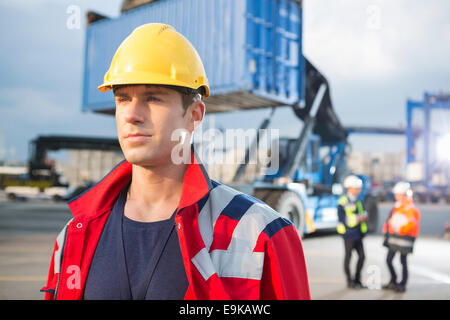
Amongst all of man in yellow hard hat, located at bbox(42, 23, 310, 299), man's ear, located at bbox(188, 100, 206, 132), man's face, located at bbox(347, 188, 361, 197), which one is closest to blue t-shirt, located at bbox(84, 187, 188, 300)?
man in yellow hard hat, located at bbox(42, 23, 310, 299)

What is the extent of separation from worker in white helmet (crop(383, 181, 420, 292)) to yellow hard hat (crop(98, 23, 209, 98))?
15.7ft

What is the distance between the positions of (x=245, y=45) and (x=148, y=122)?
22.0ft

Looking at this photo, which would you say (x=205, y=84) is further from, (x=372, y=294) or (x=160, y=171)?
(x=372, y=294)

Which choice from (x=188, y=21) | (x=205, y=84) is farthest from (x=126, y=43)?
(x=188, y=21)

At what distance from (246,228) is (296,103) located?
792 centimetres

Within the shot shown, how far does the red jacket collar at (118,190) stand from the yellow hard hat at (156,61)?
32 centimetres

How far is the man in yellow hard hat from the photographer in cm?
136

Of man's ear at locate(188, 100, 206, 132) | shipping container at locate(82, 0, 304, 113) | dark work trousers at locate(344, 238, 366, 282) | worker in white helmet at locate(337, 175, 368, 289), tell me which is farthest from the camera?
shipping container at locate(82, 0, 304, 113)

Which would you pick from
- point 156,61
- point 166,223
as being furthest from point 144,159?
point 156,61

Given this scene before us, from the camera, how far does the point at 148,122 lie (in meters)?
1.47

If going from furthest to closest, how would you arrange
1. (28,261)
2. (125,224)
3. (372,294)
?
(28,261)
(372,294)
(125,224)

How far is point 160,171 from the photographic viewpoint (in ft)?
5.24

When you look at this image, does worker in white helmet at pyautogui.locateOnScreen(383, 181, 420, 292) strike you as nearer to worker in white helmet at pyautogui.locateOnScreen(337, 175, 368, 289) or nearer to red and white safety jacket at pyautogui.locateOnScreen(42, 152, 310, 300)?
worker in white helmet at pyautogui.locateOnScreen(337, 175, 368, 289)
